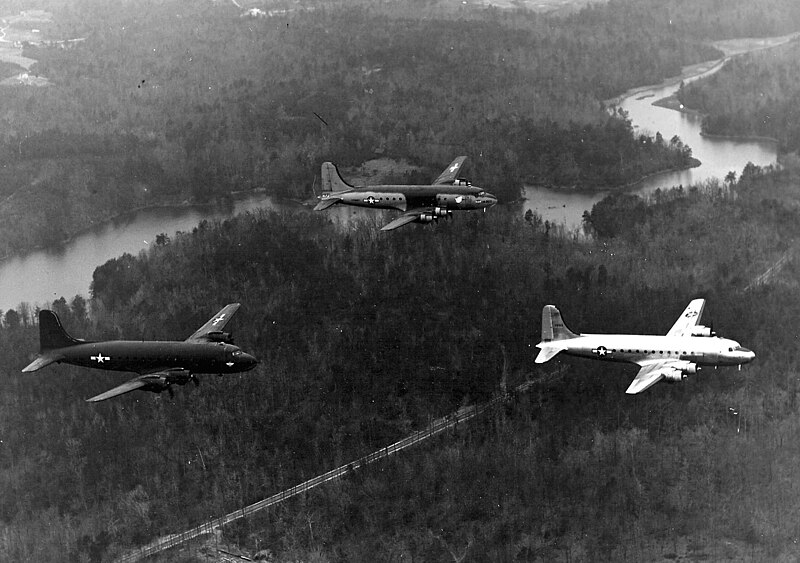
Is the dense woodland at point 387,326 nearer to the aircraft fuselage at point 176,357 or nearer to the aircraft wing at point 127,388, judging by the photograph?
the aircraft fuselage at point 176,357

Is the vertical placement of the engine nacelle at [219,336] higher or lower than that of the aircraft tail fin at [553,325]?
higher

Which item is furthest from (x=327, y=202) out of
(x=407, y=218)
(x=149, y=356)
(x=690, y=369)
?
(x=690, y=369)

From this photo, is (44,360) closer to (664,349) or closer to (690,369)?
(664,349)

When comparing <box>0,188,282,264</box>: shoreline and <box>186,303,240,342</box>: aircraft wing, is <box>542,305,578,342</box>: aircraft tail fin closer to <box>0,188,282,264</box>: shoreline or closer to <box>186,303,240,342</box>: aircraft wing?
<box>186,303,240,342</box>: aircraft wing

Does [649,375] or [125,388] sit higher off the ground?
[125,388]

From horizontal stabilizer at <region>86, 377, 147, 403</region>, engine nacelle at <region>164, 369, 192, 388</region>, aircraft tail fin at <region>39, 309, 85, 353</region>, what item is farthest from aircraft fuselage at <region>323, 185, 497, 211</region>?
aircraft tail fin at <region>39, 309, 85, 353</region>

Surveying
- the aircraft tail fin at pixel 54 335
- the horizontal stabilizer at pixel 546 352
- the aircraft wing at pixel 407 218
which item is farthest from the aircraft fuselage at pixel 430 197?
the aircraft tail fin at pixel 54 335
